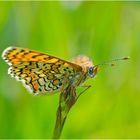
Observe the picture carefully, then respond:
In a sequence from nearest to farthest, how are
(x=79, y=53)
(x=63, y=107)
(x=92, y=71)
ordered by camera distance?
(x=63, y=107) → (x=92, y=71) → (x=79, y=53)

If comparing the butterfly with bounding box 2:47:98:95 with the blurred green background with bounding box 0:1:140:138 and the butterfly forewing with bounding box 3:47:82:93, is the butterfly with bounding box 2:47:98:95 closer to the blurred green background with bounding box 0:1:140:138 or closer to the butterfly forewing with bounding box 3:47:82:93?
the butterfly forewing with bounding box 3:47:82:93

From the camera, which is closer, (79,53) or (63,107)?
(63,107)

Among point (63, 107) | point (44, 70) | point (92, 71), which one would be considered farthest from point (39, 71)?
point (63, 107)

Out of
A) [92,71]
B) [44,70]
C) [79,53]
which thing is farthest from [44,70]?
[79,53]

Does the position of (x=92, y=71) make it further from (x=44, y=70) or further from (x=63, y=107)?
(x=63, y=107)

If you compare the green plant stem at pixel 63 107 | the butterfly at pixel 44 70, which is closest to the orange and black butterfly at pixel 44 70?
the butterfly at pixel 44 70

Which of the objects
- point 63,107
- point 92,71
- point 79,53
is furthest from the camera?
point 79,53

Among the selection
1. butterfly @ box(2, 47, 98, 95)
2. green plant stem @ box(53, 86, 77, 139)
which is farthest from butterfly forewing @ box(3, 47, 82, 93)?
green plant stem @ box(53, 86, 77, 139)

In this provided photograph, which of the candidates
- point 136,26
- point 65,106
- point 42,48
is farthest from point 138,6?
point 65,106

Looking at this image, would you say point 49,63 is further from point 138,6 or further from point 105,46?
point 138,6
